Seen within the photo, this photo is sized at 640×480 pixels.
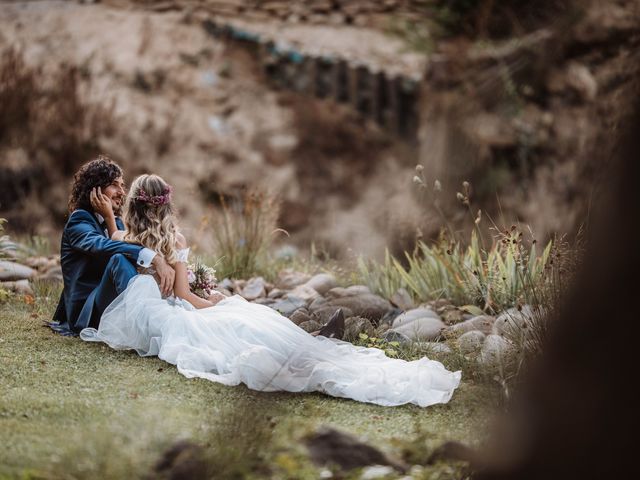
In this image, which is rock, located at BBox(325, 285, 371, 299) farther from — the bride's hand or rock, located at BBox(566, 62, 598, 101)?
rock, located at BBox(566, 62, 598, 101)

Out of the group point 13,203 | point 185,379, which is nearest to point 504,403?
point 185,379

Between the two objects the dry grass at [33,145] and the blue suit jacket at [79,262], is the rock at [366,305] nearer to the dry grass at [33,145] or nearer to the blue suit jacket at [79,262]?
the blue suit jacket at [79,262]

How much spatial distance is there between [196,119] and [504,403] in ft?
26.5

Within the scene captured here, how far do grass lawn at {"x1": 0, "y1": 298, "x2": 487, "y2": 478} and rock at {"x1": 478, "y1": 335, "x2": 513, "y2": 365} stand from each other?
0.19 meters

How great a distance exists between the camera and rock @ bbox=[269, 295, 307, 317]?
17.8 ft

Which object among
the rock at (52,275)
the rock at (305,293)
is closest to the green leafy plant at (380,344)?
the rock at (305,293)

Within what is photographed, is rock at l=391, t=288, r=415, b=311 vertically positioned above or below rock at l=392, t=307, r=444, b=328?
below

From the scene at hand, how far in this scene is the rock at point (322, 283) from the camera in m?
5.97

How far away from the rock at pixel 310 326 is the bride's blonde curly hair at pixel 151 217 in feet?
3.08

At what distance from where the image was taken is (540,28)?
1138cm

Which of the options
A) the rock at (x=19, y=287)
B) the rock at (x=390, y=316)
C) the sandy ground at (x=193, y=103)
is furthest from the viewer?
the sandy ground at (x=193, y=103)

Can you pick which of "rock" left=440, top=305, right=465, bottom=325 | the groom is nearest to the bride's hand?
the groom

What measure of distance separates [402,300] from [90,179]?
2.26 meters

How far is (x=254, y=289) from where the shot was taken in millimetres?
6086
